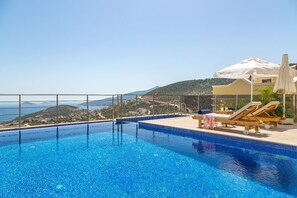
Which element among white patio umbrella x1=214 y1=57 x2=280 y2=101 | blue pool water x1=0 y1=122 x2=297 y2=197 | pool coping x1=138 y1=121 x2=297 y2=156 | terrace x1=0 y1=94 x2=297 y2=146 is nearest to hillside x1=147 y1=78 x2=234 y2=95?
terrace x1=0 y1=94 x2=297 y2=146

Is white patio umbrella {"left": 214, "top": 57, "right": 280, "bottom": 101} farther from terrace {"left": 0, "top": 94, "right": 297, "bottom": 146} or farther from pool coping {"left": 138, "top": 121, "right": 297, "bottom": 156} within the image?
pool coping {"left": 138, "top": 121, "right": 297, "bottom": 156}

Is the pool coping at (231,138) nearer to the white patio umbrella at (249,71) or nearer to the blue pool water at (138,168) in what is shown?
the blue pool water at (138,168)

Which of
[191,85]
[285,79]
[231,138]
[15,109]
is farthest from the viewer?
[191,85]

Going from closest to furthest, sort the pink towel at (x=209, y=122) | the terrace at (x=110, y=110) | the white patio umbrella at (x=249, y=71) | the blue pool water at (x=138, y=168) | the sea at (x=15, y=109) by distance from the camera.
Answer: the blue pool water at (x=138, y=168) → the terrace at (x=110, y=110) → the pink towel at (x=209, y=122) → the sea at (x=15, y=109) → the white patio umbrella at (x=249, y=71)

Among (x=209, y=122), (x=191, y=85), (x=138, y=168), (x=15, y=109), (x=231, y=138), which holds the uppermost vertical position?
(x=191, y=85)

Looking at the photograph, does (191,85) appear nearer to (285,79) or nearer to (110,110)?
(110,110)

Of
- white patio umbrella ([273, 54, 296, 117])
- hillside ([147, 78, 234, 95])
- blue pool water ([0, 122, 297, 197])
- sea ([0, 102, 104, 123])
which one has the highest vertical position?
hillside ([147, 78, 234, 95])

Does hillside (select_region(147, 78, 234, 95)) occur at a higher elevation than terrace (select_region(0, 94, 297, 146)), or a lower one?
higher

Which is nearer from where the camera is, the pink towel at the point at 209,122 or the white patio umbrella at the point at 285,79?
the pink towel at the point at 209,122

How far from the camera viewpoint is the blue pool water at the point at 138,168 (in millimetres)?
2988

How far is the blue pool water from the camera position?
299 cm

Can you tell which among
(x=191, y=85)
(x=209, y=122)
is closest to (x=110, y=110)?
(x=209, y=122)

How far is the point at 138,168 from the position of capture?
3.95 metres

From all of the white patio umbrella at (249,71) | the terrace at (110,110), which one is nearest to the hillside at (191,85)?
the terrace at (110,110)
